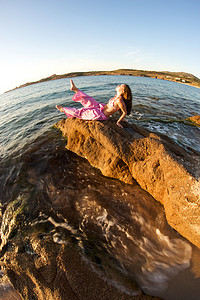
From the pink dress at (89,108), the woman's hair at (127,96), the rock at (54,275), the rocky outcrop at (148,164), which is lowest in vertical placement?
the rock at (54,275)

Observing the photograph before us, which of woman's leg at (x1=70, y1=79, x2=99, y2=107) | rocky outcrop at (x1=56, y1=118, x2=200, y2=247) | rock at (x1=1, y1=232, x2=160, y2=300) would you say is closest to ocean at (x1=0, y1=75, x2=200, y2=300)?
rock at (x1=1, y1=232, x2=160, y2=300)

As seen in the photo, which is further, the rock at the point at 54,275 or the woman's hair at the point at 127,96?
the woman's hair at the point at 127,96

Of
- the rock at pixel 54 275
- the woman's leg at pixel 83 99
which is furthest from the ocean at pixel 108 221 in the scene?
the woman's leg at pixel 83 99

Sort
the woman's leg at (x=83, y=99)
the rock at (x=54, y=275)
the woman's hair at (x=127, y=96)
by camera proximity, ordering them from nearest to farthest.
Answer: the rock at (x=54, y=275) < the woman's hair at (x=127, y=96) < the woman's leg at (x=83, y=99)

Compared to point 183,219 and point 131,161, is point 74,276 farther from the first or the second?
point 131,161

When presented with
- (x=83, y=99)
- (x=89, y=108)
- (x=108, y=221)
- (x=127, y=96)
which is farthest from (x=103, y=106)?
(x=108, y=221)

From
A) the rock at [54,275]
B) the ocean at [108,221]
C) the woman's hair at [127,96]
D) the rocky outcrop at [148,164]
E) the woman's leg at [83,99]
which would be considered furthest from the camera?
the woman's leg at [83,99]

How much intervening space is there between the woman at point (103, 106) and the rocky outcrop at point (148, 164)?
1.03 ft

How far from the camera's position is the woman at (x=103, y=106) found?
451 cm

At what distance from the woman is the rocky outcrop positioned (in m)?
0.31

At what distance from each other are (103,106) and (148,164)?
2922mm

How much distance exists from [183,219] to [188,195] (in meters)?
0.58

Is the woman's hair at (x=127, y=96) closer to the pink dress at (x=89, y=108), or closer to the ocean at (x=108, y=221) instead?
the pink dress at (x=89, y=108)

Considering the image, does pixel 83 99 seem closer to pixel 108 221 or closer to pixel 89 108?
pixel 89 108
